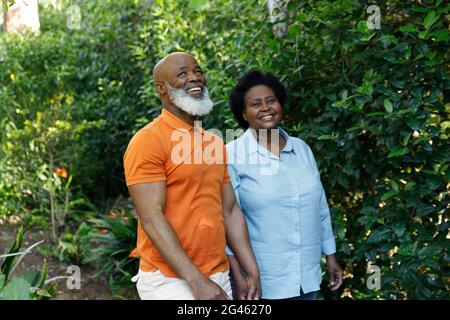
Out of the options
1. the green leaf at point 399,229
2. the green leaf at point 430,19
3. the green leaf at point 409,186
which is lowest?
the green leaf at point 399,229

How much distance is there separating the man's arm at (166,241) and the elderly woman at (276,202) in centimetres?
48

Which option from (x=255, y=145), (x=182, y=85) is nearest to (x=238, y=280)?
(x=255, y=145)

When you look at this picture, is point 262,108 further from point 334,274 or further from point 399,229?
point 399,229

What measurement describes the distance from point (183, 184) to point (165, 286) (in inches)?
17.4

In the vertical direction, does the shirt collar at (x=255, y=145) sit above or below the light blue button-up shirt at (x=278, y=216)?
above

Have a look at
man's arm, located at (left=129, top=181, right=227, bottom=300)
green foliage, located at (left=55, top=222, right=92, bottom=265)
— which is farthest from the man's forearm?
green foliage, located at (left=55, top=222, right=92, bottom=265)

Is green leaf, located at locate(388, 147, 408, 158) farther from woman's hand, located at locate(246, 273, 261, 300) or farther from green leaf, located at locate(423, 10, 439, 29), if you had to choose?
woman's hand, located at locate(246, 273, 261, 300)

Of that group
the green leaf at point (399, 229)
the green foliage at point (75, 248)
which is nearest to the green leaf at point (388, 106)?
the green leaf at point (399, 229)

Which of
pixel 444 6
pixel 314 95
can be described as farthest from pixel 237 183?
pixel 444 6

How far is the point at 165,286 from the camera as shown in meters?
3.19

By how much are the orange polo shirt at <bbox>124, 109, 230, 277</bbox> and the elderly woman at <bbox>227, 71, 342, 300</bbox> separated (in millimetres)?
314

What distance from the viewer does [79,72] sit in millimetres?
8461

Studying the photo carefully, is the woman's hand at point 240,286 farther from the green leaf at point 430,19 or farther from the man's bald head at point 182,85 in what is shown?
the green leaf at point 430,19

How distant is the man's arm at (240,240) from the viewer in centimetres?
352
